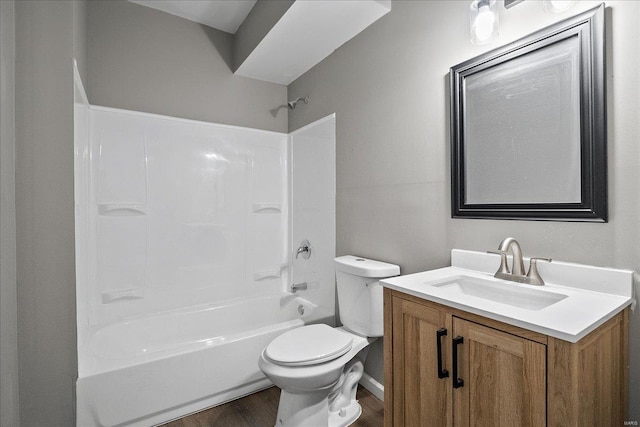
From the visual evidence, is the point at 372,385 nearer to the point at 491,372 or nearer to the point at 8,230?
the point at 491,372

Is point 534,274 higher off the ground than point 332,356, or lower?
higher

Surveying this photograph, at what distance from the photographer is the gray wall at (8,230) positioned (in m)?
1.05

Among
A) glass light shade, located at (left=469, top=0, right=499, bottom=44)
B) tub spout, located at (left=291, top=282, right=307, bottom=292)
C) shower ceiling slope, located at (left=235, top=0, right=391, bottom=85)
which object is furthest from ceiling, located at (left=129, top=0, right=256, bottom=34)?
tub spout, located at (left=291, top=282, right=307, bottom=292)

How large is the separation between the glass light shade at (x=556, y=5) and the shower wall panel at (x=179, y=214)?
2.16 m

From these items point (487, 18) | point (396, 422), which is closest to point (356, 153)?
point (487, 18)

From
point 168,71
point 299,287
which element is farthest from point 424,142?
point 168,71

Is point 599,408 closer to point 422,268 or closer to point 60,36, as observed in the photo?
point 422,268

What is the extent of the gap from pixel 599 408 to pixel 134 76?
3.02 meters

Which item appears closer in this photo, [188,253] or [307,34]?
[307,34]

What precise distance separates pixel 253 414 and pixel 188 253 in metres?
1.27

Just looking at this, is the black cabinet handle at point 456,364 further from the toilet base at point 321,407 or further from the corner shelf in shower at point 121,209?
the corner shelf in shower at point 121,209

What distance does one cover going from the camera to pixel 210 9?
241cm

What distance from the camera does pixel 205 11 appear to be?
2.44 metres

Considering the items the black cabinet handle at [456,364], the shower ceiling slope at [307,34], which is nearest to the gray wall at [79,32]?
the shower ceiling slope at [307,34]
